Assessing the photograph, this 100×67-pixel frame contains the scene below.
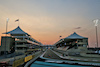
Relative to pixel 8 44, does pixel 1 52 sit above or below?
below

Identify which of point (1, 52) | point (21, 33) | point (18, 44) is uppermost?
point (21, 33)

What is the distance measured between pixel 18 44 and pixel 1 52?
1164 centimetres

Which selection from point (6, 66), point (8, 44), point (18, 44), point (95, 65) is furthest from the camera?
point (18, 44)

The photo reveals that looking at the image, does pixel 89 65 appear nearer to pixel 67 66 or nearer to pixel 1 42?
pixel 67 66

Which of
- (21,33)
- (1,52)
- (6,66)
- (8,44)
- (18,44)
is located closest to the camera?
(6,66)

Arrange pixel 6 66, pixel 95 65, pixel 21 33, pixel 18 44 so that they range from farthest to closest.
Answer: pixel 21 33 → pixel 18 44 → pixel 95 65 → pixel 6 66

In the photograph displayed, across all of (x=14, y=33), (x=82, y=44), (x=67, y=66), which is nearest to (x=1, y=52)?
(x=14, y=33)

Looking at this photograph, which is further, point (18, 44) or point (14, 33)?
point (14, 33)

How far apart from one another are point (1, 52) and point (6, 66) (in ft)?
123

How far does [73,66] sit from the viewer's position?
1970cm

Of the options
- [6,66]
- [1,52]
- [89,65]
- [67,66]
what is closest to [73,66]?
[67,66]

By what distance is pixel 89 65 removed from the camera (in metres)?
19.9

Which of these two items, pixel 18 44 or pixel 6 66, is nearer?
pixel 6 66

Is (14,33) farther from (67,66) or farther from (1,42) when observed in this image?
(67,66)
